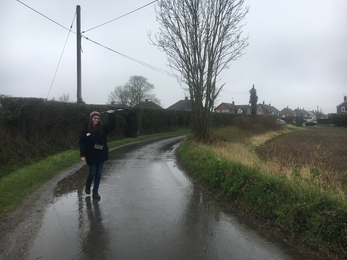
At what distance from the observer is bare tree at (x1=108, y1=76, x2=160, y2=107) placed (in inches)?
2135

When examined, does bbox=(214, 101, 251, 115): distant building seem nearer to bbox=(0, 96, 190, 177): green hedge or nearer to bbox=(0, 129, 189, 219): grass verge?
bbox=(0, 96, 190, 177): green hedge

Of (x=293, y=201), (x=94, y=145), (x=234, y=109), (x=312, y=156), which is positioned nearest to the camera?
(x=293, y=201)

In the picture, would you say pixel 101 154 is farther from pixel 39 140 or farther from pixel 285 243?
pixel 39 140

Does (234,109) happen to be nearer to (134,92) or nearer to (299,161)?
(134,92)

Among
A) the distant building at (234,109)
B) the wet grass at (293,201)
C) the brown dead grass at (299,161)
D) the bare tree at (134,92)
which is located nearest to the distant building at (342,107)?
the distant building at (234,109)

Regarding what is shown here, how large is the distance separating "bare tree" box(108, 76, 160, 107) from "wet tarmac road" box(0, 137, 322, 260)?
48.4m

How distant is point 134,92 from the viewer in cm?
5453

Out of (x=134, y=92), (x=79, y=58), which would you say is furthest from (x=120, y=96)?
(x=79, y=58)

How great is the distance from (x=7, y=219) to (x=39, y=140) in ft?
23.9

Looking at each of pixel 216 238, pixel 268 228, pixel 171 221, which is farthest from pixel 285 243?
pixel 171 221

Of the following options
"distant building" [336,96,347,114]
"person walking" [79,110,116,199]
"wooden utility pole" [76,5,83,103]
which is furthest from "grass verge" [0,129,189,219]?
"distant building" [336,96,347,114]

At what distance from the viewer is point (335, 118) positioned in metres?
54.2

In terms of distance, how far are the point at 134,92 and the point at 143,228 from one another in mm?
51681

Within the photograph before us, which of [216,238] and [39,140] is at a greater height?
[39,140]
